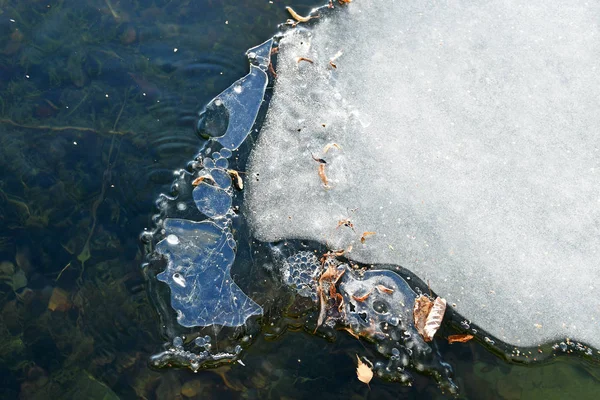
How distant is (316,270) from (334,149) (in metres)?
0.57

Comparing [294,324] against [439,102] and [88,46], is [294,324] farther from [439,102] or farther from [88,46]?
[88,46]

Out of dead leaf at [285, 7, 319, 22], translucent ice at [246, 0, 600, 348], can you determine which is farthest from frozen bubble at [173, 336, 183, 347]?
dead leaf at [285, 7, 319, 22]

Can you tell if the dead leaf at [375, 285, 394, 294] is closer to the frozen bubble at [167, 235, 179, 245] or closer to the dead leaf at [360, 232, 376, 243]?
the dead leaf at [360, 232, 376, 243]

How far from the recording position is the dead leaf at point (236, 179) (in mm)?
2434

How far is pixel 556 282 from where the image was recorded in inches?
90.7

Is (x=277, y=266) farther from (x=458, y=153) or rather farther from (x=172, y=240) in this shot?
(x=458, y=153)

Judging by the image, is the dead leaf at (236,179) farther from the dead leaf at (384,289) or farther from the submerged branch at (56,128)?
the dead leaf at (384,289)

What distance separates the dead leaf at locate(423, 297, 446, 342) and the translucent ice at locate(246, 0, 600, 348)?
6 centimetres

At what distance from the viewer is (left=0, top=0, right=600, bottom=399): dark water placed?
2236 mm

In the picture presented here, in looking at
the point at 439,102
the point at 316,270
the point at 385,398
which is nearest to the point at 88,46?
the point at 316,270

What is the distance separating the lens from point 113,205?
94.7 inches

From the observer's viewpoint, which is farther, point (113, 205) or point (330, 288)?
point (113, 205)

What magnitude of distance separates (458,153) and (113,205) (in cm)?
161

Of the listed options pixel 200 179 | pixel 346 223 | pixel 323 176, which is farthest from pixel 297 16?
pixel 346 223
